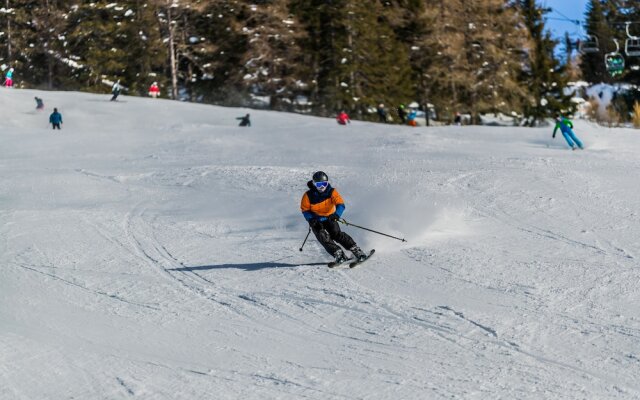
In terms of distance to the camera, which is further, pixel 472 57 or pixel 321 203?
pixel 472 57

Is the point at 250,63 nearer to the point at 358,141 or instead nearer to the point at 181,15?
the point at 181,15

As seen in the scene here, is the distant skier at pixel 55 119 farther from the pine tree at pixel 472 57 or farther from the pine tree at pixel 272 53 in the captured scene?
the pine tree at pixel 472 57

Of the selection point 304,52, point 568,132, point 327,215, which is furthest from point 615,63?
point 327,215

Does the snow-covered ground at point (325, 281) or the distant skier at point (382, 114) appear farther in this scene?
the distant skier at point (382, 114)

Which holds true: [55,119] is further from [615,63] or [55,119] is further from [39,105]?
[615,63]

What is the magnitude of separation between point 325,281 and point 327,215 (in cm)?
87

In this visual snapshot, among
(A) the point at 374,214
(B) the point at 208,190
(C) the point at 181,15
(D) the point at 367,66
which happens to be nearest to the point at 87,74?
(C) the point at 181,15

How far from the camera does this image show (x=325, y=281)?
9.59 metres

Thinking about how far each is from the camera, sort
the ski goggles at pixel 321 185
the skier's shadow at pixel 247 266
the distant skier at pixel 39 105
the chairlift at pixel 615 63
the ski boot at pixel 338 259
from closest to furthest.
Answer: the ski goggles at pixel 321 185 < the ski boot at pixel 338 259 < the skier's shadow at pixel 247 266 < the chairlift at pixel 615 63 < the distant skier at pixel 39 105

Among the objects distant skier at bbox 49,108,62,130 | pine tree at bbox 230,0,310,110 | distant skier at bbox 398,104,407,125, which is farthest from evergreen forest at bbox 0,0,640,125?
distant skier at bbox 49,108,62,130

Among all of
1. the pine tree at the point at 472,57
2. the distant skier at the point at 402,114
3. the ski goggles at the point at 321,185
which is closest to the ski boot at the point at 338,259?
the ski goggles at the point at 321,185

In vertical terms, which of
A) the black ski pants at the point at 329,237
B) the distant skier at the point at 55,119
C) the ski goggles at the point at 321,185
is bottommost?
the black ski pants at the point at 329,237

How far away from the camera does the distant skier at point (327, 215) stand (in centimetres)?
999

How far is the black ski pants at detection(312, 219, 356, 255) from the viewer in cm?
1009
